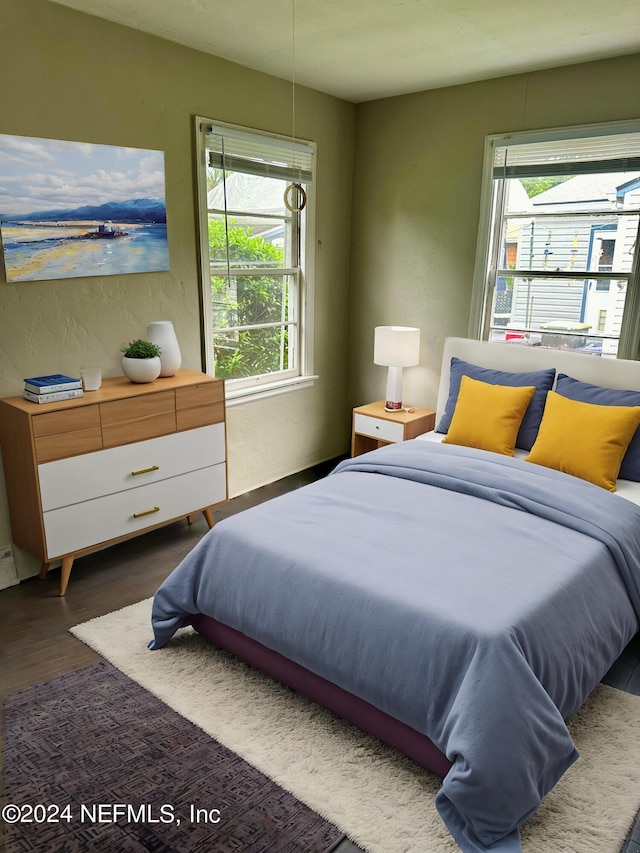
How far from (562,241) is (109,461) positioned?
2834 mm

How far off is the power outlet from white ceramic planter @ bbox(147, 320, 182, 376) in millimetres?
1168

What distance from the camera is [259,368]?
4.39m

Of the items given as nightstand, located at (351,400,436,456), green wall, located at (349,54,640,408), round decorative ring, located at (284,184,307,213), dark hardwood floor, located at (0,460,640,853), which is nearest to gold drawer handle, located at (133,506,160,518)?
dark hardwood floor, located at (0,460,640,853)

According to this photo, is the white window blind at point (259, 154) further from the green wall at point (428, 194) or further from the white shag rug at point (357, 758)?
the white shag rug at point (357, 758)

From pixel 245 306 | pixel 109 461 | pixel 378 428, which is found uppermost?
pixel 245 306

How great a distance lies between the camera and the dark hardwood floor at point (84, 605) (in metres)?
2.54

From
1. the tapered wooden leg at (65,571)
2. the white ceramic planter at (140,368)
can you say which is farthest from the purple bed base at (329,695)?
the white ceramic planter at (140,368)

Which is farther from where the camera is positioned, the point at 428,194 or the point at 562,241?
the point at 428,194

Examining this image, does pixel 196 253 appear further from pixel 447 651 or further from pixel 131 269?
pixel 447 651

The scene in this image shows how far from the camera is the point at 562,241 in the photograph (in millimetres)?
3875

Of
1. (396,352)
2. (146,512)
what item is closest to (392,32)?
(396,352)

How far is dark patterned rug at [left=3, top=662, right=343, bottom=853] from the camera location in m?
1.83

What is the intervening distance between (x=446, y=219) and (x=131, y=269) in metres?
2.07

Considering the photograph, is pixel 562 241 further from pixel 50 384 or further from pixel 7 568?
Answer: pixel 7 568
